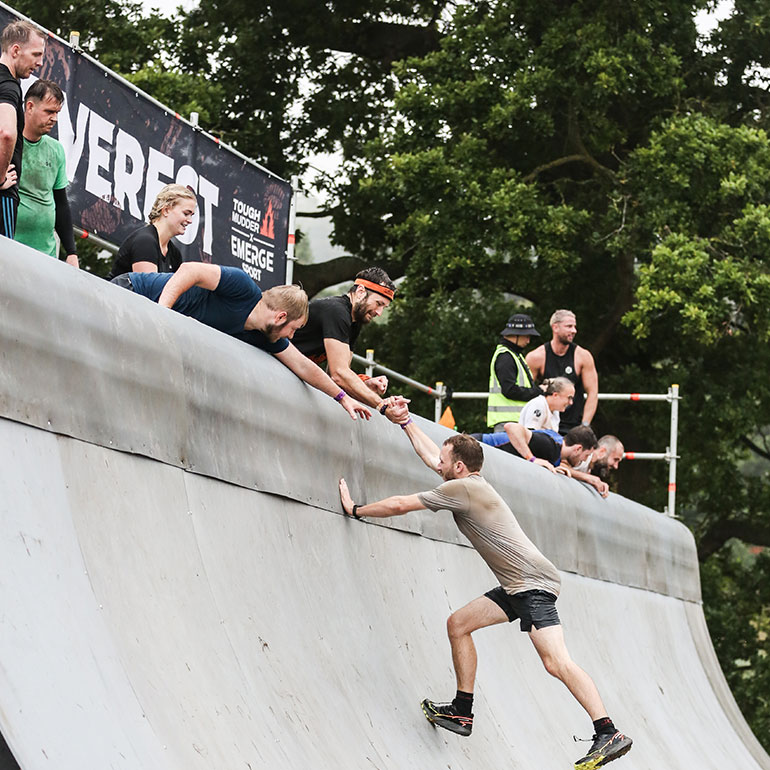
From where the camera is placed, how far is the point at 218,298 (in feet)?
19.8

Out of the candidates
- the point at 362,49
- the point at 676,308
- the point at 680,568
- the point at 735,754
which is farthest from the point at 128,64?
the point at 735,754

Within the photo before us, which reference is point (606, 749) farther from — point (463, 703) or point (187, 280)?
point (187, 280)

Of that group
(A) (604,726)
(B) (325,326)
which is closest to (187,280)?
(B) (325,326)

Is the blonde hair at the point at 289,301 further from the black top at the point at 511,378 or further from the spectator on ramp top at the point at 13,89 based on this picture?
the black top at the point at 511,378

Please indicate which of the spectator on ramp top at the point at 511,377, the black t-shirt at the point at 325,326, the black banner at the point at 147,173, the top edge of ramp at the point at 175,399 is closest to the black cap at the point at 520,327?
the spectator on ramp top at the point at 511,377

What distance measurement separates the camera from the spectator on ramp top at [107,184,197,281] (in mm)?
6309

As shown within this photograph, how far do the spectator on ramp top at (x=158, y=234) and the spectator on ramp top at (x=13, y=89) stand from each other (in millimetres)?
903

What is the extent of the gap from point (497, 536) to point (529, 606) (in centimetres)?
39

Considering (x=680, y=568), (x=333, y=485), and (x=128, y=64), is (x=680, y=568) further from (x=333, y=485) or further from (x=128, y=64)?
(x=128, y=64)

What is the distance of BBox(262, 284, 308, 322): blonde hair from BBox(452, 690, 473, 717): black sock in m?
2.00

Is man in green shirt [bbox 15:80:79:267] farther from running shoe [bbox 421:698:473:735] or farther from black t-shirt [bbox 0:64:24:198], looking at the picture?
running shoe [bbox 421:698:473:735]

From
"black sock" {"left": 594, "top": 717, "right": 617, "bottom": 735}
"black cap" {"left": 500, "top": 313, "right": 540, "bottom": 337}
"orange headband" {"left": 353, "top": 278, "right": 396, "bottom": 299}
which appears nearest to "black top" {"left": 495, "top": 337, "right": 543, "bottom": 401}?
"black cap" {"left": 500, "top": 313, "right": 540, "bottom": 337}

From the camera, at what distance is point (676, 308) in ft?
53.7

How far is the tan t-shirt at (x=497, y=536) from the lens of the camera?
6297mm
